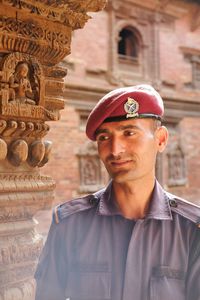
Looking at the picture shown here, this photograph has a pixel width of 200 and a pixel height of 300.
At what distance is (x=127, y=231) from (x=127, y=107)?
38 cm

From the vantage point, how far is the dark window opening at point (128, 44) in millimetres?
10047

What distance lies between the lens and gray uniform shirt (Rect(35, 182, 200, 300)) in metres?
1.20

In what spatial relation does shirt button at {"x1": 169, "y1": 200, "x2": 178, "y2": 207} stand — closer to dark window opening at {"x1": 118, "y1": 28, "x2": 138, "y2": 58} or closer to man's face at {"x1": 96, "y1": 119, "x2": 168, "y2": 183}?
man's face at {"x1": 96, "y1": 119, "x2": 168, "y2": 183}

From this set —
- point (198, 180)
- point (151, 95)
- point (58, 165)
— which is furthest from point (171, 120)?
point (151, 95)

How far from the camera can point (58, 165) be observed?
26.6 ft

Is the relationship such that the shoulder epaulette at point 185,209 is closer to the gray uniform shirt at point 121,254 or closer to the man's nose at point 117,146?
the gray uniform shirt at point 121,254

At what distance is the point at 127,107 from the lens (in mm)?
1281

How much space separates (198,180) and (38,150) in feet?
28.7

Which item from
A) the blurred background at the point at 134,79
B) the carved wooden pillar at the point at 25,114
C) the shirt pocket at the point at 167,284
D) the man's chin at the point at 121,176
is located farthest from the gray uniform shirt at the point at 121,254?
the blurred background at the point at 134,79

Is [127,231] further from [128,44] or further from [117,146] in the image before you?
[128,44]

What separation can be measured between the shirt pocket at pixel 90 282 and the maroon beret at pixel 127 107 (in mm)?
429

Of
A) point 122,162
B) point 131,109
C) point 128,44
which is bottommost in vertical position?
point 122,162

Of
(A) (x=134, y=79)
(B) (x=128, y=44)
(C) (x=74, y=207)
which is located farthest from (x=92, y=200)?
(B) (x=128, y=44)

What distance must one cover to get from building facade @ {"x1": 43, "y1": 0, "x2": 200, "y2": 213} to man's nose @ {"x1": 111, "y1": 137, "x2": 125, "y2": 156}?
6.67m
